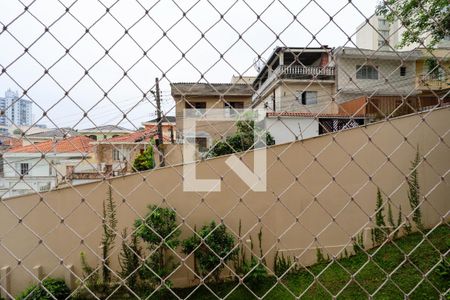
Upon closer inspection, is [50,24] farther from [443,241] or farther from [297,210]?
[443,241]

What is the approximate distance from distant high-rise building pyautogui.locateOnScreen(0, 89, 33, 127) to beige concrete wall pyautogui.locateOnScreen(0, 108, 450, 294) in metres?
0.66

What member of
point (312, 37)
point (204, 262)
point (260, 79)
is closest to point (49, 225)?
point (204, 262)

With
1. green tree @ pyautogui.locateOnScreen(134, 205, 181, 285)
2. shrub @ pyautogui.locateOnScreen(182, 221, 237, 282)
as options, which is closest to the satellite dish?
green tree @ pyautogui.locateOnScreen(134, 205, 181, 285)

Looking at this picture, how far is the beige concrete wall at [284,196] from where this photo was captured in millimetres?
1467

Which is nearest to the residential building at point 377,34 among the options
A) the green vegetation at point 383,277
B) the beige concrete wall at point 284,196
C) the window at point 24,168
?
the beige concrete wall at point 284,196

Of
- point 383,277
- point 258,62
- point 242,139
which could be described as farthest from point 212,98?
point 383,277

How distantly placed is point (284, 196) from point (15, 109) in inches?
69.5

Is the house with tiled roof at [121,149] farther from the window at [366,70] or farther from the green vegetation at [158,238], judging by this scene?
the green vegetation at [158,238]

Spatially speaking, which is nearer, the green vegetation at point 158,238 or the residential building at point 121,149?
the residential building at point 121,149

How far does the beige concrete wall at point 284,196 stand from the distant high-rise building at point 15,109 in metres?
0.66

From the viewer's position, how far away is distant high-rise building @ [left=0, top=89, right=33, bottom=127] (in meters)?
0.64

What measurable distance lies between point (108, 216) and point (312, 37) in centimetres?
192

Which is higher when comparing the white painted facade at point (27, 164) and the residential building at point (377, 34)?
the residential building at point (377, 34)

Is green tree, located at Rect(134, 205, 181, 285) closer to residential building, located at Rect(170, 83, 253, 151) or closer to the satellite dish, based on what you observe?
residential building, located at Rect(170, 83, 253, 151)
